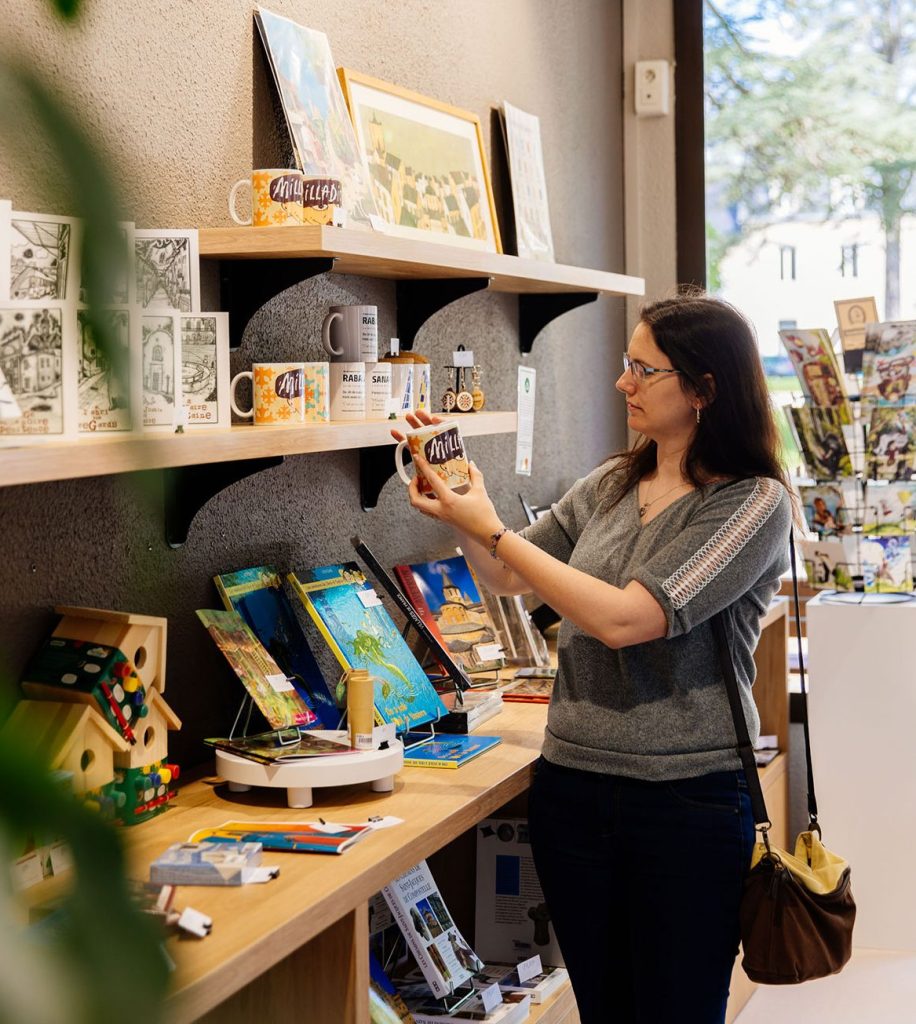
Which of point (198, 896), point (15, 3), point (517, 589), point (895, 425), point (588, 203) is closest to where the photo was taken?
point (15, 3)

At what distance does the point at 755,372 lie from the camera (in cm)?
199

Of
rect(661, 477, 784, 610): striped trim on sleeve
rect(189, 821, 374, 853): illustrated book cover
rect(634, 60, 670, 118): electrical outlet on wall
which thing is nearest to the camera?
rect(189, 821, 374, 853): illustrated book cover

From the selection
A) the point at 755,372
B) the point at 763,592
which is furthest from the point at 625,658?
the point at 755,372

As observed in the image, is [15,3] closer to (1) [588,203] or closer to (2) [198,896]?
(2) [198,896]

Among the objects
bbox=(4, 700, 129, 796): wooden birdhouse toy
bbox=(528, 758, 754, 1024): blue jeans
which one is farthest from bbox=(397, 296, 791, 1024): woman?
bbox=(4, 700, 129, 796): wooden birdhouse toy

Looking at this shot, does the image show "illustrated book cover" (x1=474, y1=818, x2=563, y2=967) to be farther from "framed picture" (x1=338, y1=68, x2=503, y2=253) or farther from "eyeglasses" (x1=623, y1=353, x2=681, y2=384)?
"framed picture" (x1=338, y1=68, x2=503, y2=253)

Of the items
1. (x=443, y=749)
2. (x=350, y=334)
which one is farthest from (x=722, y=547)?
(x=350, y=334)

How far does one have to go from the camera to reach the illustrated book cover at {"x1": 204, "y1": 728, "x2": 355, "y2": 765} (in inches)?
71.7

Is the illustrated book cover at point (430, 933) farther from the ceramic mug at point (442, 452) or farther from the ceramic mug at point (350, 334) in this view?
the ceramic mug at point (350, 334)

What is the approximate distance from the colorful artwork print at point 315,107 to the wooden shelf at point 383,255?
0.43 ft

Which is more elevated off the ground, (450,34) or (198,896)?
(450,34)

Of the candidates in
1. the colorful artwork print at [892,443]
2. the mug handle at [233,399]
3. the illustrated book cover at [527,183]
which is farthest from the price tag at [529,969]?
the colorful artwork print at [892,443]

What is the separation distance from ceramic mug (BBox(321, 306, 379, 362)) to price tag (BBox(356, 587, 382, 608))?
0.40 metres

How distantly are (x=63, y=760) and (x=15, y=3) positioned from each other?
1.22 m
